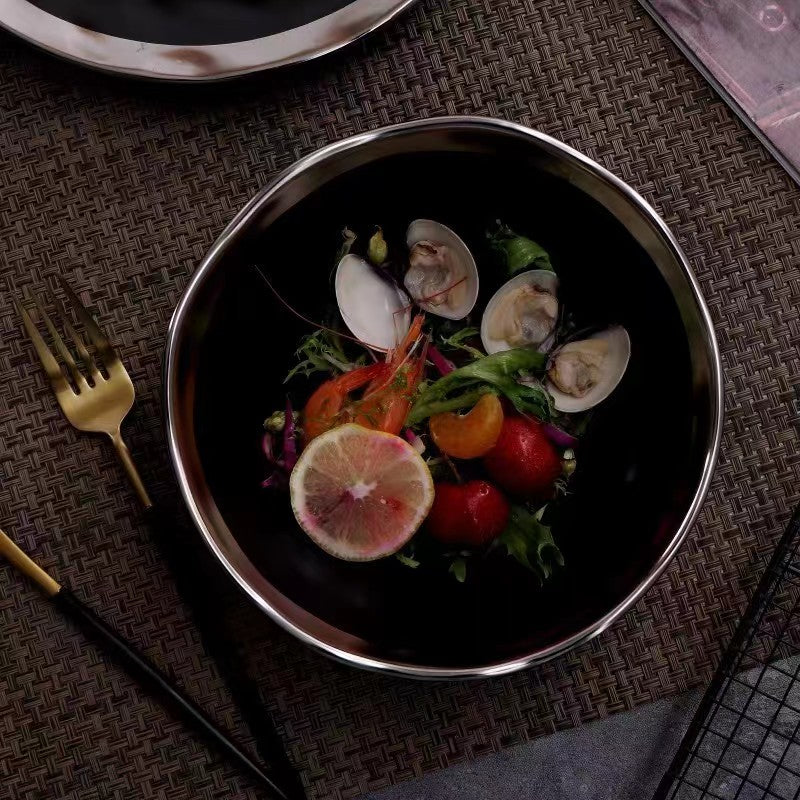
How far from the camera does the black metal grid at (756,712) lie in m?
0.97

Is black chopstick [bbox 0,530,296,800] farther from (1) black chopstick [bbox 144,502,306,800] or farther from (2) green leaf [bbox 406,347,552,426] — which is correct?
(2) green leaf [bbox 406,347,552,426]

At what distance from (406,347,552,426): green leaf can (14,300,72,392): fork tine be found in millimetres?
437

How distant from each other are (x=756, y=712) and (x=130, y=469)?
87 centimetres

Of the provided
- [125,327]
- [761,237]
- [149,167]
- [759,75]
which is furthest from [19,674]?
[759,75]

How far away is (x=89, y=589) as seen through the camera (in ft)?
3.19

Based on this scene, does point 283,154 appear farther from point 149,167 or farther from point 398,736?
point 398,736

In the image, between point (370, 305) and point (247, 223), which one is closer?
point (247, 223)

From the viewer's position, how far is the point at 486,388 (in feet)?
2.92

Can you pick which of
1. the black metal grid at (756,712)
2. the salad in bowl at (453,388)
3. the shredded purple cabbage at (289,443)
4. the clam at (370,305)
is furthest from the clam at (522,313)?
the black metal grid at (756,712)

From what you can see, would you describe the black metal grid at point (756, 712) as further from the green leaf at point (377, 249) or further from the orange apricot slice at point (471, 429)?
the green leaf at point (377, 249)

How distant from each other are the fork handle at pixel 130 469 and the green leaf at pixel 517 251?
51 cm

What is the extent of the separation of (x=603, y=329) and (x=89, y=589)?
28.1 inches

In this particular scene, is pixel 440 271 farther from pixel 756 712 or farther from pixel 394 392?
pixel 756 712

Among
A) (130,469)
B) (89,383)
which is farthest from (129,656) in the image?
(89,383)
